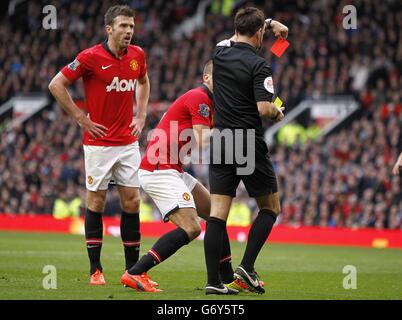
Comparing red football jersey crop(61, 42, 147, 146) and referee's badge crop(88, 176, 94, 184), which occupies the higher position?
red football jersey crop(61, 42, 147, 146)

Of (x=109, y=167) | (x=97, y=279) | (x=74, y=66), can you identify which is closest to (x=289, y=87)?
(x=109, y=167)

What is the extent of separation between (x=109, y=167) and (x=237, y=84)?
6.65 ft

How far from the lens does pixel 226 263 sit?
9711 mm

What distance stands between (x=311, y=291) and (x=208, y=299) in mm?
1918

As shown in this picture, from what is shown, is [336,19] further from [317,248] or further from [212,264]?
[212,264]

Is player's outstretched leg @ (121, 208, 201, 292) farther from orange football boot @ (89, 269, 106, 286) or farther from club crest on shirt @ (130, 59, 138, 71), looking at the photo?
club crest on shirt @ (130, 59, 138, 71)

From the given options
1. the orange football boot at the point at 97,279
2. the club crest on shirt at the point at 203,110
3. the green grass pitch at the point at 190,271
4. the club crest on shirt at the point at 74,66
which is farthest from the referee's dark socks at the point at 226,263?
the club crest on shirt at the point at 74,66

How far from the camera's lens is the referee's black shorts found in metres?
9.04

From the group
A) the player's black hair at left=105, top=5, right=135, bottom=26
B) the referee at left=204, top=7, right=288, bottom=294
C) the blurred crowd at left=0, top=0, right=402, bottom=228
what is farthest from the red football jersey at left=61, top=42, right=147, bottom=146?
the blurred crowd at left=0, top=0, right=402, bottom=228

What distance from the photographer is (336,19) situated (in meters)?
28.5

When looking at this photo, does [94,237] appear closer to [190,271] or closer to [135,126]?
[135,126]

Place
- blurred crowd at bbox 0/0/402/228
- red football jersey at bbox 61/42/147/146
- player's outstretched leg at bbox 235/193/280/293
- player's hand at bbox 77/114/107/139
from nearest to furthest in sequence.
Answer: player's outstretched leg at bbox 235/193/280/293 < player's hand at bbox 77/114/107/139 < red football jersey at bbox 61/42/147/146 < blurred crowd at bbox 0/0/402/228

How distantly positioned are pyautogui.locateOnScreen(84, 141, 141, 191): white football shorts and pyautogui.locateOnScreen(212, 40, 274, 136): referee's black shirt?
156 cm
